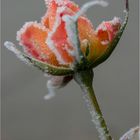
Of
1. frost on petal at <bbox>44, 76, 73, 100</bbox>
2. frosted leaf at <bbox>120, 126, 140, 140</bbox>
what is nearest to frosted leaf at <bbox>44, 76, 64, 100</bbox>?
frost on petal at <bbox>44, 76, 73, 100</bbox>

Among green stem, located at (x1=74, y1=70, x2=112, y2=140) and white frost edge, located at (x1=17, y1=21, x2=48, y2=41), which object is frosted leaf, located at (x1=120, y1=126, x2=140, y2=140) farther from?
white frost edge, located at (x1=17, y1=21, x2=48, y2=41)

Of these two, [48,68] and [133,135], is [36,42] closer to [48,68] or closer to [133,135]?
[48,68]

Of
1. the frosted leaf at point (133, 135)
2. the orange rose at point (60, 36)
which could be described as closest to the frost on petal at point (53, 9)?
the orange rose at point (60, 36)

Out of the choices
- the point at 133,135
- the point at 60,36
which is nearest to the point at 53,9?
the point at 60,36

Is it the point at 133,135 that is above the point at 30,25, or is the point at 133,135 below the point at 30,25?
below
